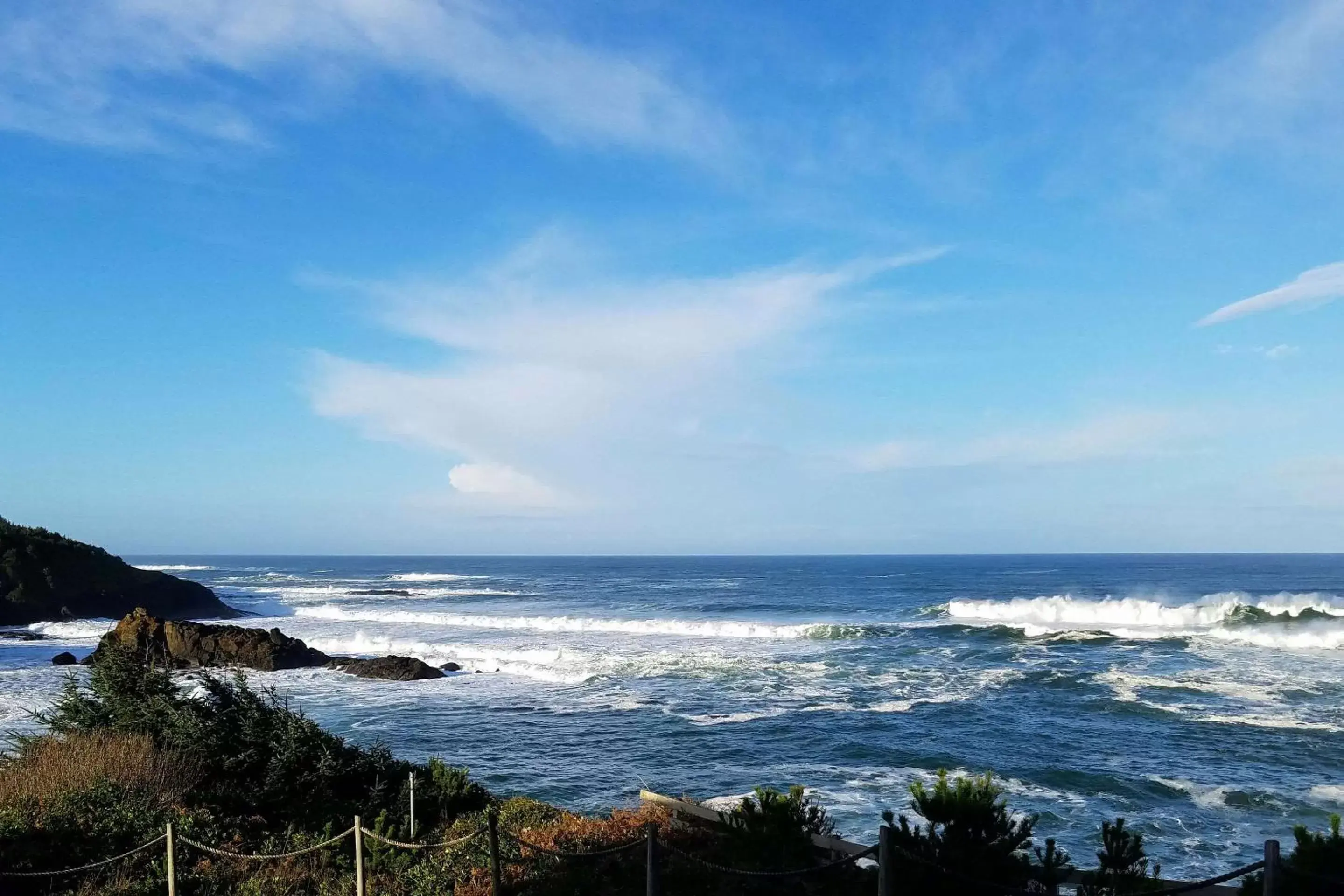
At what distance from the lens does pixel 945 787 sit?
853cm

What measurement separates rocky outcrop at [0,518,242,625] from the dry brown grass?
2021 inches

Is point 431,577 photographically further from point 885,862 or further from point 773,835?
point 885,862

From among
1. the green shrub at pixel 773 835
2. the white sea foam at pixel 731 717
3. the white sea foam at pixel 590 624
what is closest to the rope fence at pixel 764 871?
the green shrub at pixel 773 835

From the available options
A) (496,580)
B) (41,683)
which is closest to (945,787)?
(41,683)

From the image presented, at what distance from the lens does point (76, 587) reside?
194ft

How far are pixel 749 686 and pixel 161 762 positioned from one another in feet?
66.9

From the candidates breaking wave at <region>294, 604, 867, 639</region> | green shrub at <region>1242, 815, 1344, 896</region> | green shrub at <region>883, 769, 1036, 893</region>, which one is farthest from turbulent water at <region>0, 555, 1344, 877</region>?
green shrub at <region>883, 769, 1036, 893</region>

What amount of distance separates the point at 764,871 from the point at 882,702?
18.9 m

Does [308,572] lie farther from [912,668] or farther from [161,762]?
[161,762]

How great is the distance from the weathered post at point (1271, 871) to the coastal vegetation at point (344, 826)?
475 millimetres

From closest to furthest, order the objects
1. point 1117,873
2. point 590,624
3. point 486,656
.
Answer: point 1117,873
point 486,656
point 590,624

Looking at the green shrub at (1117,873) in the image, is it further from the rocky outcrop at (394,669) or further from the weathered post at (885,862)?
the rocky outcrop at (394,669)

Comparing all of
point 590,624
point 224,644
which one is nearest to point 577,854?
point 224,644

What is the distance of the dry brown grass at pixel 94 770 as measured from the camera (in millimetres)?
11023
